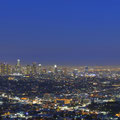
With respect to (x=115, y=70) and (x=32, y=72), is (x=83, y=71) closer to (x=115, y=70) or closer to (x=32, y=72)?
(x=115, y=70)

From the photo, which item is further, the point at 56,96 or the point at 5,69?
the point at 5,69

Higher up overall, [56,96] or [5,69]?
[5,69]

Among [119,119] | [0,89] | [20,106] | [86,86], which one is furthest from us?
[86,86]

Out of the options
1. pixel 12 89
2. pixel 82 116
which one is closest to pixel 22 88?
pixel 12 89

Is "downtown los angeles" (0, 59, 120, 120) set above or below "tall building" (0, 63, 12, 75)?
below

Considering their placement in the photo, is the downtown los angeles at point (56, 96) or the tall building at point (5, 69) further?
the tall building at point (5, 69)

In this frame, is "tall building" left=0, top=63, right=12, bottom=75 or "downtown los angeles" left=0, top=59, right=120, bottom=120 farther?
"tall building" left=0, top=63, right=12, bottom=75

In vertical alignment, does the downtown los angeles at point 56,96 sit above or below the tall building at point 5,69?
below

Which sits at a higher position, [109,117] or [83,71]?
[83,71]
